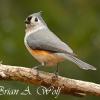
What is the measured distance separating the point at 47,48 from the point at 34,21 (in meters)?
0.66

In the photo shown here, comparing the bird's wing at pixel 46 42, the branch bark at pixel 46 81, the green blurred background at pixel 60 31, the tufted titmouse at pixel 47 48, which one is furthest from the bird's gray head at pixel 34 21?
the green blurred background at pixel 60 31

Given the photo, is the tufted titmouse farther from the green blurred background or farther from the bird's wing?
the green blurred background

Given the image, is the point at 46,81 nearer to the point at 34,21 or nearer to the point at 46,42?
the point at 46,42

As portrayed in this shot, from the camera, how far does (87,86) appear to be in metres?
8.45

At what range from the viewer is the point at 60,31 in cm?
1172

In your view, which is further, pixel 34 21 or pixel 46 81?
pixel 34 21

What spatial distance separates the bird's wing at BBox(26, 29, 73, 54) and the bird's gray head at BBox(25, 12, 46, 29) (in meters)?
0.17

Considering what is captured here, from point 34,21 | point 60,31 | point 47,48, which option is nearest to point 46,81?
point 47,48

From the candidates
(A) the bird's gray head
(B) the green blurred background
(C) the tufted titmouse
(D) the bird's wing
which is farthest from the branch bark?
(B) the green blurred background

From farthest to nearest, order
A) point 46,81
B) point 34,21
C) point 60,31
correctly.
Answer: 1. point 60,31
2. point 34,21
3. point 46,81

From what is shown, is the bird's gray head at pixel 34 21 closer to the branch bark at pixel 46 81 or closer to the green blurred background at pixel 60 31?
the branch bark at pixel 46 81

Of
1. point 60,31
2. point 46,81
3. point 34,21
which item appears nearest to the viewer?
point 46,81

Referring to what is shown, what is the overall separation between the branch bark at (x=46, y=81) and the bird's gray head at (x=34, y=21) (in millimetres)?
778

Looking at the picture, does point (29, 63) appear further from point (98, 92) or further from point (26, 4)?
point (98, 92)
